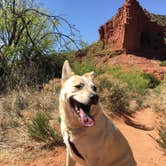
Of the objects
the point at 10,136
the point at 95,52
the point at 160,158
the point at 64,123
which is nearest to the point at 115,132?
the point at 64,123

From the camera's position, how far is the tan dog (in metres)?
5.09

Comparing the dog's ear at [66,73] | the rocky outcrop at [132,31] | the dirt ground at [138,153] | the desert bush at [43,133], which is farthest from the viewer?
the rocky outcrop at [132,31]

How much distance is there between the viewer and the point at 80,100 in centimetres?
507

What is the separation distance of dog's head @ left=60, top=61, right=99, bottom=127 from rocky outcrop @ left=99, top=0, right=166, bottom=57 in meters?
61.0

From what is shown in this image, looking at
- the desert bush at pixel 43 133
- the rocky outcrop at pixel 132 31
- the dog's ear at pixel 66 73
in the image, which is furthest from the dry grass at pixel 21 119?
the rocky outcrop at pixel 132 31

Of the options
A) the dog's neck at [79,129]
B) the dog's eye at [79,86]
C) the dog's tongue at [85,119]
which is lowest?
the dog's neck at [79,129]

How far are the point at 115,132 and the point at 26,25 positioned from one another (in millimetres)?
12984

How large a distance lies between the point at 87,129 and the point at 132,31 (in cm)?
6598

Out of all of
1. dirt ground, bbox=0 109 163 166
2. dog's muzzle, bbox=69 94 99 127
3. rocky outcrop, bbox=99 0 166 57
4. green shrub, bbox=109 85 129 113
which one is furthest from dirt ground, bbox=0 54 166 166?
rocky outcrop, bbox=99 0 166 57

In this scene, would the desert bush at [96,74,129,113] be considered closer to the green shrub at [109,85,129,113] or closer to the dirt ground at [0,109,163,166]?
the green shrub at [109,85,129,113]

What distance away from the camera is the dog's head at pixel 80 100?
5031mm

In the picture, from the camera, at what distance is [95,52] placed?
21562 mm

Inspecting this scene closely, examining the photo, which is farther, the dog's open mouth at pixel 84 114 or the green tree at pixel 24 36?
the green tree at pixel 24 36

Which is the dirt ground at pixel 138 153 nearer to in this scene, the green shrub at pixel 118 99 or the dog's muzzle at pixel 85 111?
the green shrub at pixel 118 99
